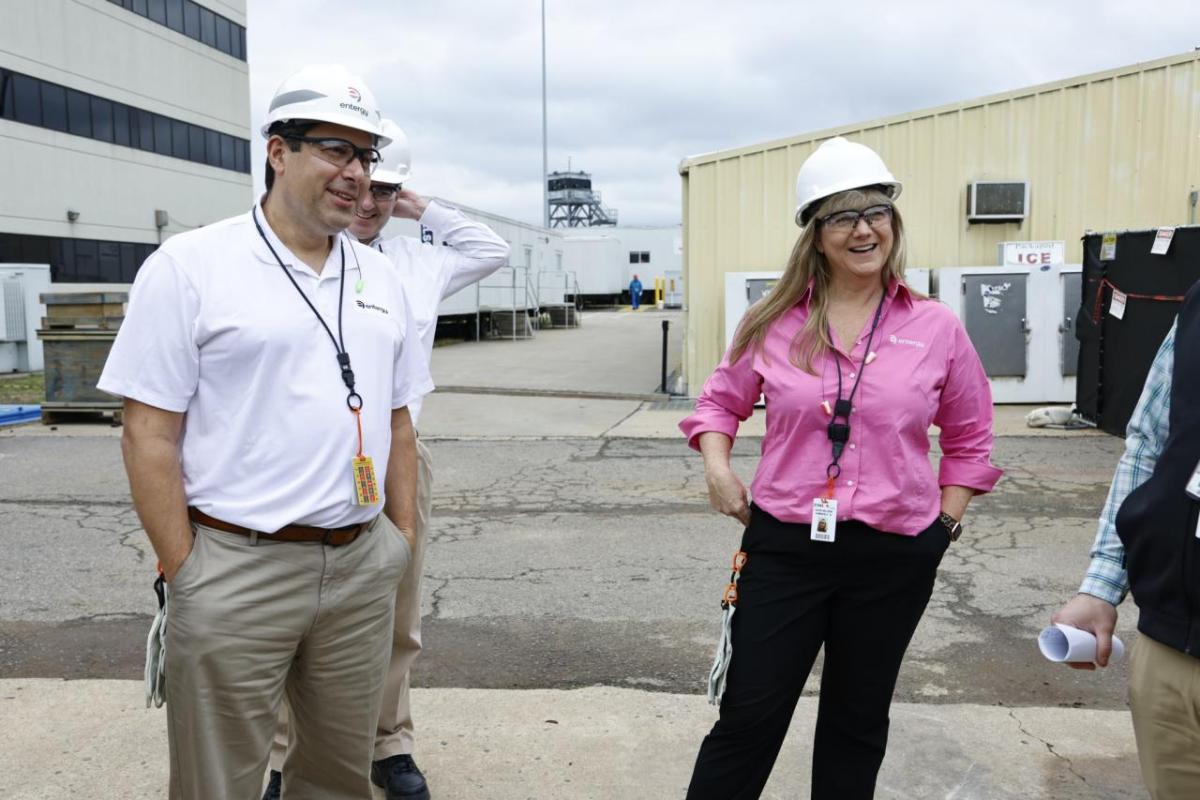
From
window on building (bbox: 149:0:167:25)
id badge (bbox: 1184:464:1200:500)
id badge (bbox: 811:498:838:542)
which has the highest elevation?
window on building (bbox: 149:0:167:25)

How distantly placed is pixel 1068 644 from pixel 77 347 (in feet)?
39.3

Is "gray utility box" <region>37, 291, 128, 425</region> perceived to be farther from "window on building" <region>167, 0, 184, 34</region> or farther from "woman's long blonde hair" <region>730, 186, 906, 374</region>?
"window on building" <region>167, 0, 184, 34</region>

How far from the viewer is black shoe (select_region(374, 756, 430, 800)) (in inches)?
128

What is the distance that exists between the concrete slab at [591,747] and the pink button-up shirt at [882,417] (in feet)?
3.93

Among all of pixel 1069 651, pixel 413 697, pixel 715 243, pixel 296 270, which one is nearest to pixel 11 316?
pixel 715 243

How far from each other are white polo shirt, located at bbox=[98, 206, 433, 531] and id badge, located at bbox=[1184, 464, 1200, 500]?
1653 millimetres

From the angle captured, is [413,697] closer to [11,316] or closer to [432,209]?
[432,209]

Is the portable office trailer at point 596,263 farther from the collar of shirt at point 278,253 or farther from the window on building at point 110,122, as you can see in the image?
the collar of shirt at point 278,253

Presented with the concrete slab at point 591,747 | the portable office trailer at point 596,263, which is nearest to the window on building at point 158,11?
the portable office trailer at point 596,263

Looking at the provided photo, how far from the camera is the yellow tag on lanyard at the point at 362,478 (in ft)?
7.82

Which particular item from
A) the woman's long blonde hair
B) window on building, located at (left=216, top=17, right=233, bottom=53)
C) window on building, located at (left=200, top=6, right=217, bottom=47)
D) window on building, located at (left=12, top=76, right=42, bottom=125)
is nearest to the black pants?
the woman's long blonde hair

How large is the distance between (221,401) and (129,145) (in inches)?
1250

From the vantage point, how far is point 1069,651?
2.09 meters

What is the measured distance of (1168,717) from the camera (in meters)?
1.95
